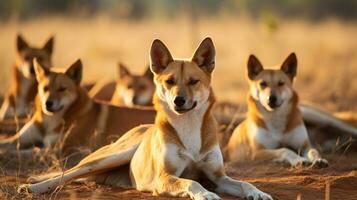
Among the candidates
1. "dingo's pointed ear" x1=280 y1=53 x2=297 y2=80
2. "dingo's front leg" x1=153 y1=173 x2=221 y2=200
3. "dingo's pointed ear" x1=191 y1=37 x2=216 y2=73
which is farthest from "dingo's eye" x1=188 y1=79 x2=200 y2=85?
"dingo's pointed ear" x1=280 y1=53 x2=297 y2=80

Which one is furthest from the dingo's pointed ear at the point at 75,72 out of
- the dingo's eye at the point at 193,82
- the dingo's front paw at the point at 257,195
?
the dingo's front paw at the point at 257,195

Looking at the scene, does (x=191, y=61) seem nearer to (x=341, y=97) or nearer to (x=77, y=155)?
(x=77, y=155)

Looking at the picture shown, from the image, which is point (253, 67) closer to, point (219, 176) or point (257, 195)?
point (219, 176)

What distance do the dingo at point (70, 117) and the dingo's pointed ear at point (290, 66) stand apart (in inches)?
66.8

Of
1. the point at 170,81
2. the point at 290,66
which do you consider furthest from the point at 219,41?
the point at 170,81

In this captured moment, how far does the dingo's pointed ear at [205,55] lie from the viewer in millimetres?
6594

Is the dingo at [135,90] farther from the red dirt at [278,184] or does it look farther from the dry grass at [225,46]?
the red dirt at [278,184]

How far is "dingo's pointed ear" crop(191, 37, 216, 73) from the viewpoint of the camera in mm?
6594

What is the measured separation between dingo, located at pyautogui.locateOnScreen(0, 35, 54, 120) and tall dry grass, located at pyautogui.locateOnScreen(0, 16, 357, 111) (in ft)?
7.76

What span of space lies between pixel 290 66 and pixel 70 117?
2.65 m

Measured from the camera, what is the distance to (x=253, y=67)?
9266 millimetres

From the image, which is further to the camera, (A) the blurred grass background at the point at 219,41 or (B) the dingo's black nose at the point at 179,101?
(A) the blurred grass background at the point at 219,41

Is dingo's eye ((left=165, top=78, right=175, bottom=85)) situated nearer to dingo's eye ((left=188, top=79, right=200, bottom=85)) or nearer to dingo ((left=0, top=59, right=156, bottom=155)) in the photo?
dingo's eye ((left=188, top=79, right=200, bottom=85))

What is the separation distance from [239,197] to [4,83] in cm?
895
